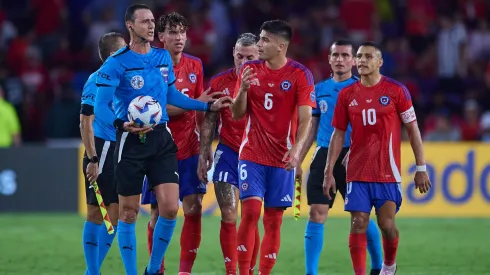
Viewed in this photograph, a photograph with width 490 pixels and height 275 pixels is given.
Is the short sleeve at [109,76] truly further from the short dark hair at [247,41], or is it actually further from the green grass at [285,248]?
the green grass at [285,248]

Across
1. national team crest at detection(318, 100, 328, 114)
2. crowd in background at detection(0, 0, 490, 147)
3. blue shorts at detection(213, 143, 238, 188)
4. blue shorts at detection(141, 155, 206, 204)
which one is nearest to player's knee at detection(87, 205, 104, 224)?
blue shorts at detection(141, 155, 206, 204)

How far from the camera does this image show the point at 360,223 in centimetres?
1044

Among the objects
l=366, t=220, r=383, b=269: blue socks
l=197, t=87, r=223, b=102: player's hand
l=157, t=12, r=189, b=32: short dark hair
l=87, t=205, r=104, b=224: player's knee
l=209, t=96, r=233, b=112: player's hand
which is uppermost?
l=157, t=12, r=189, b=32: short dark hair

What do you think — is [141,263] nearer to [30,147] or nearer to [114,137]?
[114,137]

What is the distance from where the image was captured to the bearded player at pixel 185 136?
11008 millimetres

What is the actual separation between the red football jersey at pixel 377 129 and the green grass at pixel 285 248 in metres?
1.85

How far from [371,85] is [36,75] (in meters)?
13.2

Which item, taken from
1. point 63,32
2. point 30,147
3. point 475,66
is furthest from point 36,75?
point 475,66

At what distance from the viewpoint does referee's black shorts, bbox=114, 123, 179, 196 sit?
1012cm

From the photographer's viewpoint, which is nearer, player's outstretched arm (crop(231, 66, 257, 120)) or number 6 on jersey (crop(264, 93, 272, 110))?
player's outstretched arm (crop(231, 66, 257, 120))

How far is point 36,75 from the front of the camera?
74.0 feet

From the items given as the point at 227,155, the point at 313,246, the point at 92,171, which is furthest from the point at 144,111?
the point at 313,246

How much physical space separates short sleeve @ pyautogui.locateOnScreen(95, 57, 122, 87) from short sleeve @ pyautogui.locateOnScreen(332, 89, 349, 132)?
2.25 meters

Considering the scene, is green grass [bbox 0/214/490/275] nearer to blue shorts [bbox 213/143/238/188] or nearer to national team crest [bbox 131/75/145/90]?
blue shorts [bbox 213/143/238/188]
